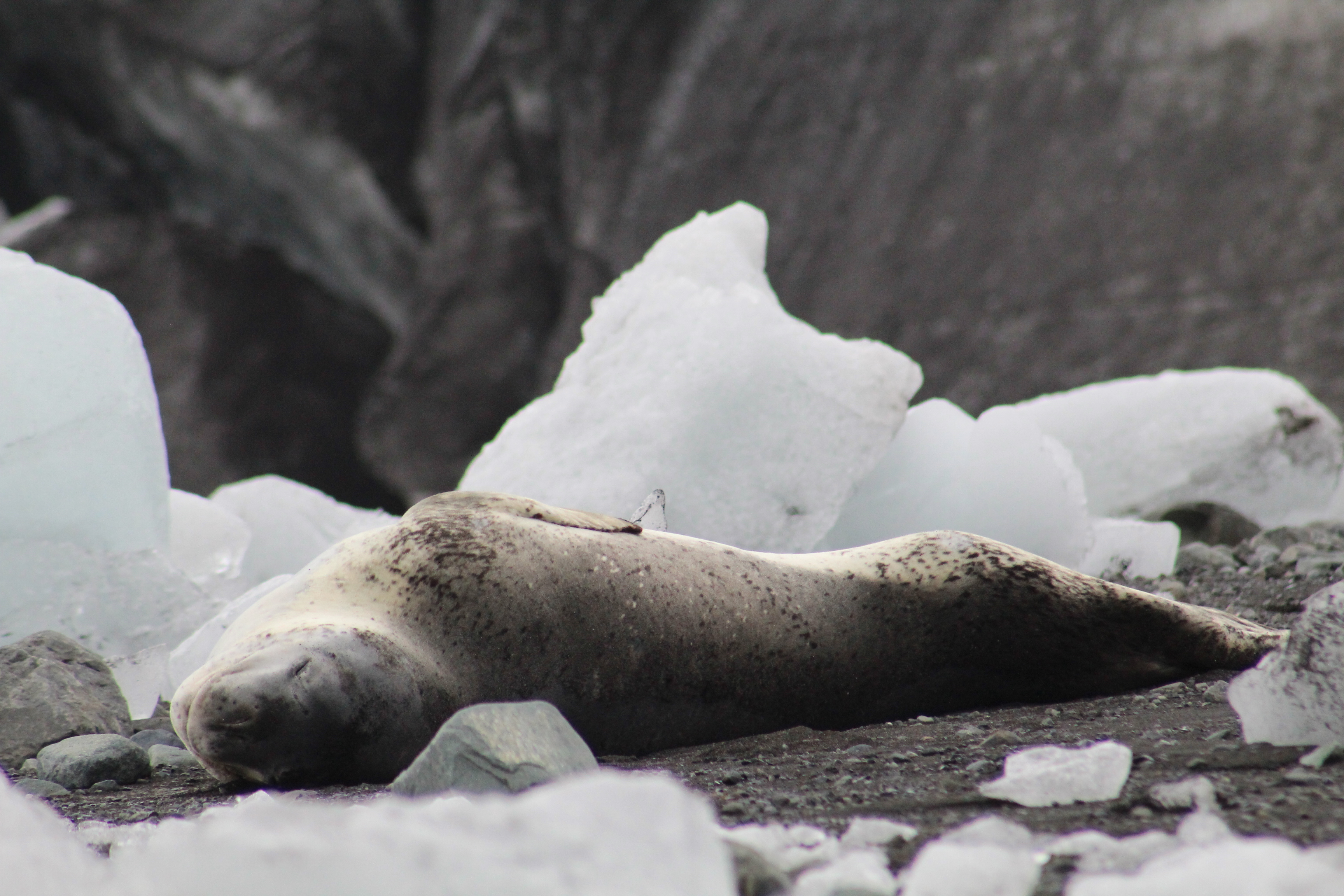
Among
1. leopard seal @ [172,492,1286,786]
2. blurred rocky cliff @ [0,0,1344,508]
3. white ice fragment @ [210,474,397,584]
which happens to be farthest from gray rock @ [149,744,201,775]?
blurred rocky cliff @ [0,0,1344,508]

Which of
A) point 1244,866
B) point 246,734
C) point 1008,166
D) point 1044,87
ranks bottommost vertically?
point 246,734

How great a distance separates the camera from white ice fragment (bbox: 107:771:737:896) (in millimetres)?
655

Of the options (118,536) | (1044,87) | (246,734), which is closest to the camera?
(246,734)

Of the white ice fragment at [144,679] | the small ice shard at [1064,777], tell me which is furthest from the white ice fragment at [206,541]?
the small ice shard at [1064,777]

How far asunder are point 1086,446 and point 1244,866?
3687 millimetres

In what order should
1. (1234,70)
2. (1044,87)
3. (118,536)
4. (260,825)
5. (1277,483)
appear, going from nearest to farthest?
(260,825) < (118,536) < (1277,483) < (1234,70) < (1044,87)

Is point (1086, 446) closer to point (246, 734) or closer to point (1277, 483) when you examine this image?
point (1277, 483)

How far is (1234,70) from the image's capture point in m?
7.62

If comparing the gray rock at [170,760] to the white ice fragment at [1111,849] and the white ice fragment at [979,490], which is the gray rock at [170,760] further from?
the white ice fragment at [979,490]

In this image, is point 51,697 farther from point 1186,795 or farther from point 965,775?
point 1186,795

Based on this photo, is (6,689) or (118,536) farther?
(118,536)

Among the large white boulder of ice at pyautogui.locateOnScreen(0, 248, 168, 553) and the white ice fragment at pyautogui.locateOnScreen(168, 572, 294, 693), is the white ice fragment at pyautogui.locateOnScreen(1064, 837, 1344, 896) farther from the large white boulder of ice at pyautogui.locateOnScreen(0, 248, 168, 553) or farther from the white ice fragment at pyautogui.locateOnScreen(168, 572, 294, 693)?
the large white boulder of ice at pyautogui.locateOnScreen(0, 248, 168, 553)

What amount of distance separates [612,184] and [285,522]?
20.6ft

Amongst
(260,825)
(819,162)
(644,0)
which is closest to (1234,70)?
(819,162)
